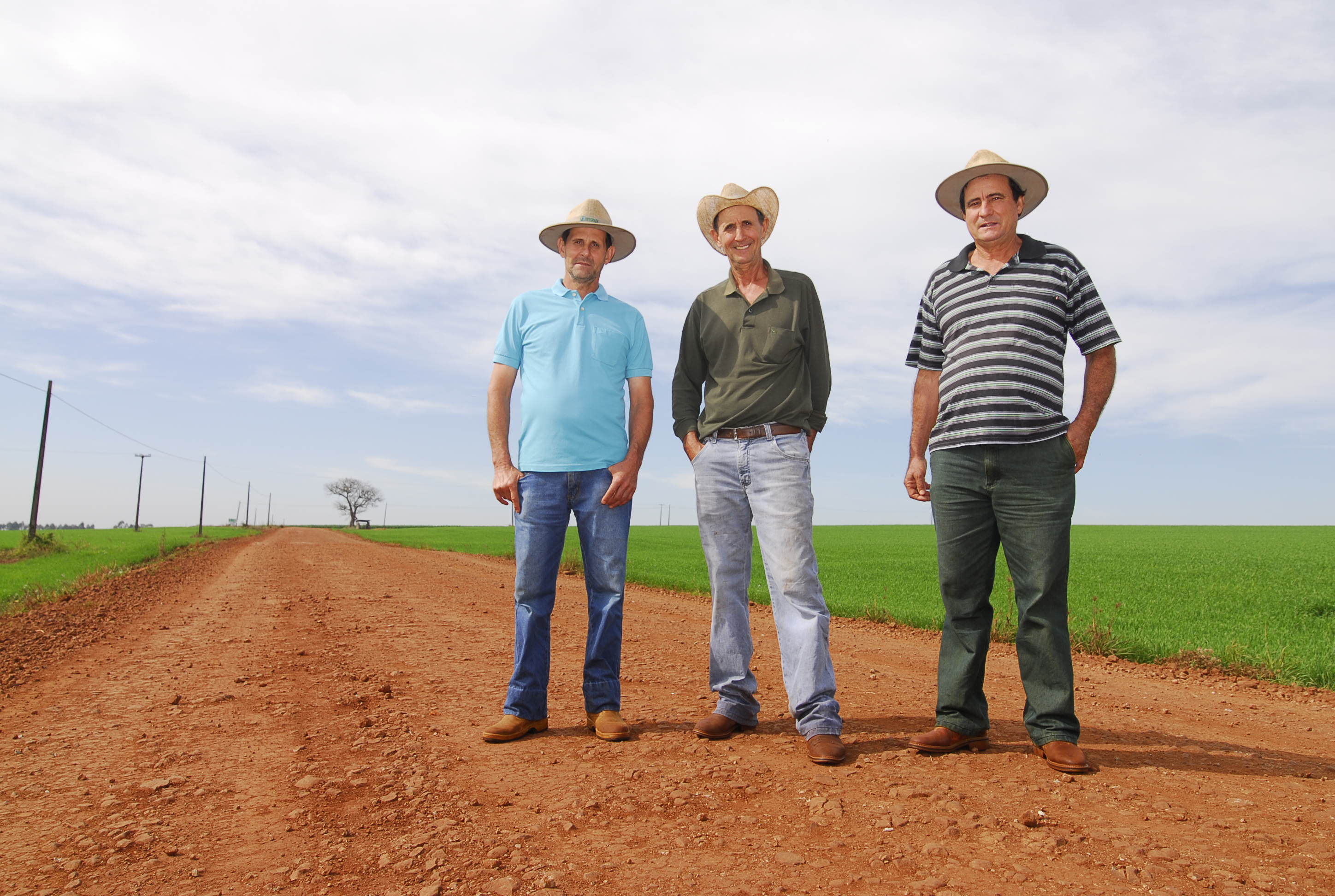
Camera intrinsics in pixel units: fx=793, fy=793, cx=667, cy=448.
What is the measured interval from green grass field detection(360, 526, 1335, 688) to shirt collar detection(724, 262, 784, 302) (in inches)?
199

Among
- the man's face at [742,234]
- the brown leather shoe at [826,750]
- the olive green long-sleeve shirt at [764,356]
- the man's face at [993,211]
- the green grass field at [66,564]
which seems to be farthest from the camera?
the green grass field at [66,564]

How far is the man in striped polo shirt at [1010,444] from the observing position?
11.2 feet

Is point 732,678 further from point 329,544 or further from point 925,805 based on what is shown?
point 329,544

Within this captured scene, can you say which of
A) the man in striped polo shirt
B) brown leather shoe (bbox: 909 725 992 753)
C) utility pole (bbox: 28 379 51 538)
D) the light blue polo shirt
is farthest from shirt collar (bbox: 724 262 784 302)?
utility pole (bbox: 28 379 51 538)

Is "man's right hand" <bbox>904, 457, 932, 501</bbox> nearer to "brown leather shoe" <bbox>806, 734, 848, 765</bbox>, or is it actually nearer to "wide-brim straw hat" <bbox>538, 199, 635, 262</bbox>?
"brown leather shoe" <bbox>806, 734, 848, 765</bbox>

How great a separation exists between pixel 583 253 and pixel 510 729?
2405mm

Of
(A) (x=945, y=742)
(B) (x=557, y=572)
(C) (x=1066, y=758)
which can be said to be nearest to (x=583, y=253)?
(B) (x=557, y=572)

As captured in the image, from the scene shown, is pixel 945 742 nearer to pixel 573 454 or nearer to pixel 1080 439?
pixel 1080 439

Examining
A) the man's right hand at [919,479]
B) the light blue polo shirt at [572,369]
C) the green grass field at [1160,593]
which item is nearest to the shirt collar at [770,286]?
the light blue polo shirt at [572,369]

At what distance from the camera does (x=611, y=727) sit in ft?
12.3

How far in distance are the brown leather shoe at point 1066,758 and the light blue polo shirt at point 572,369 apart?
2284 mm

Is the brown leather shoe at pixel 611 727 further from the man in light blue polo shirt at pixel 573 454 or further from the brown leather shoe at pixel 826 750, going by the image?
the brown leather shoe at pixel 826 750

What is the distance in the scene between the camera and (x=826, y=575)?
51.9 feet

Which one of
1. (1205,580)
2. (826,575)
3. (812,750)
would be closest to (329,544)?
(826,575)
